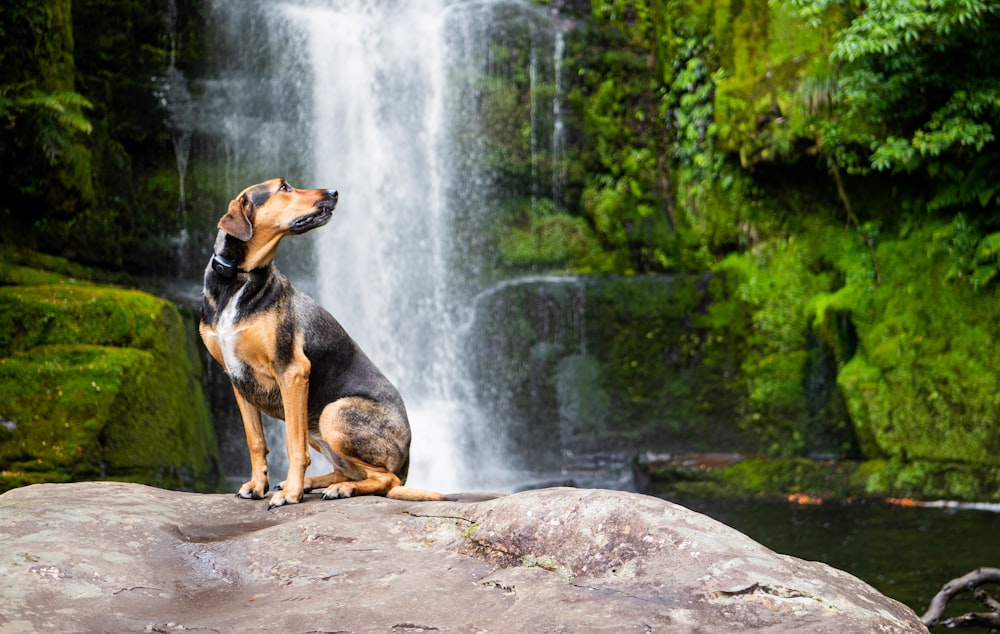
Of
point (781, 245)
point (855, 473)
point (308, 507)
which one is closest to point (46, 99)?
point (308, 507)

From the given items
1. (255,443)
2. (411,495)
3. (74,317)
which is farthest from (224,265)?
(74,317)

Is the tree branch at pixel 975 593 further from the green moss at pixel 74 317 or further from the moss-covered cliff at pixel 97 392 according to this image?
the green moss at pixel 74 317

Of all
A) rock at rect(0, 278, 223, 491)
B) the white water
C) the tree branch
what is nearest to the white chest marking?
the tree branch

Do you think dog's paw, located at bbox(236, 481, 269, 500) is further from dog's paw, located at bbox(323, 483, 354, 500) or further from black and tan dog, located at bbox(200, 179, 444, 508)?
dog's paw, located at bbox(323, 483, 354, 500)

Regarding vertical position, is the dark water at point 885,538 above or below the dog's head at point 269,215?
below

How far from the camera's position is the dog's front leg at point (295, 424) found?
185 inches

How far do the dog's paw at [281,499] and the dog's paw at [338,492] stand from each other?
0.54 ft

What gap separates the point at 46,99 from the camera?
35.4 feet

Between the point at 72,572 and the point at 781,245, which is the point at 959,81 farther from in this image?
the point at 72,572

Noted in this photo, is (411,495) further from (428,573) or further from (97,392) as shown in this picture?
(97,392)

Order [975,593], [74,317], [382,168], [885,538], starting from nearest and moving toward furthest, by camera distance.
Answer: [975,593] < [885,538] < [74,317] < [382,168]

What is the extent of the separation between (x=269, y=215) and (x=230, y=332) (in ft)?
2.10

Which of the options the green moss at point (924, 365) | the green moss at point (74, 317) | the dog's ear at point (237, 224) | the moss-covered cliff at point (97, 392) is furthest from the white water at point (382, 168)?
the dog's ear at point (237, 224)

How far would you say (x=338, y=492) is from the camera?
4809 mm
